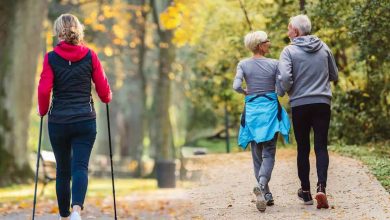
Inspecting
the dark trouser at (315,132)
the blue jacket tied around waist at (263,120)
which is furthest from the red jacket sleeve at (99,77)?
the dark trouser at (315,132)

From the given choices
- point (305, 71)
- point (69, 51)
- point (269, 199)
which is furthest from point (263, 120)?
point (69, 51)

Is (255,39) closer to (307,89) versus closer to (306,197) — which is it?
(307,89)

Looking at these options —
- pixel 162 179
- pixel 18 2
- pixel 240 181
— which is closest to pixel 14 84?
pixel 18 2

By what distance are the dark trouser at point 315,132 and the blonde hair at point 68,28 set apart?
239 centimetres

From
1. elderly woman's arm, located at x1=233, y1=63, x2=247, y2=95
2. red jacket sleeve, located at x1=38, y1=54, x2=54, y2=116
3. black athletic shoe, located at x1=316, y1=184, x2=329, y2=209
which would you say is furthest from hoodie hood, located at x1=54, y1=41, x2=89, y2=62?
black athletic shoe, located at x1=316, y1=184, x2=329, y2=209

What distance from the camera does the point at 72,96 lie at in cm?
743

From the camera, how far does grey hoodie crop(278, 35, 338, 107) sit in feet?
26.8

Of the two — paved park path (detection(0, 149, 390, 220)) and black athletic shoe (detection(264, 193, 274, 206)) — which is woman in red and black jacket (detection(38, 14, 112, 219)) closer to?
paved park path (detection(0, 149, 390, 220))

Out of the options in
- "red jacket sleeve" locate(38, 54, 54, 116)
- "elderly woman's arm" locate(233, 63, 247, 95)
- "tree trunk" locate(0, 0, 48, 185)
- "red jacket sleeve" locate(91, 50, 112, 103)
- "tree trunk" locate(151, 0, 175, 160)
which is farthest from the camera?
"tree trunk" locate(151, 0, 175, 160)

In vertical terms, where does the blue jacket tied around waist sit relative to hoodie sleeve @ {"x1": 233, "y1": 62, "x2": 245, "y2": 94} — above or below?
below

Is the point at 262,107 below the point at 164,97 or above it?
above

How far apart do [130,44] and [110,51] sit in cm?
100

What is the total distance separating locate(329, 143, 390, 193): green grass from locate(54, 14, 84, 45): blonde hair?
415cm

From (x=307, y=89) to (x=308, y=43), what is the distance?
0.49 m
